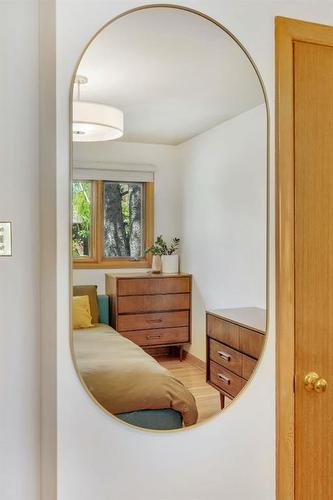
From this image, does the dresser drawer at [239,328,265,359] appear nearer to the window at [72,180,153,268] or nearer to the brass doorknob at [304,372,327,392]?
the brass doorknob at [304,372,327,392]

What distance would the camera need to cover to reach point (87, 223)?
134 centimetres

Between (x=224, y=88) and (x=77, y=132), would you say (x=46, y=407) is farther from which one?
(x=224, y=88)

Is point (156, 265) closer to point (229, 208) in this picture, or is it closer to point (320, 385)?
point (229, 208)

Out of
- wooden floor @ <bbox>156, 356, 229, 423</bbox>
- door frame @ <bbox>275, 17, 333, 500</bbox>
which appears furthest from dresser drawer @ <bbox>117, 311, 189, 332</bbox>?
door frame @ <bbox>275, 17, 333, 500</bbox>

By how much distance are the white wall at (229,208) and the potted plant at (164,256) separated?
6 centimetres

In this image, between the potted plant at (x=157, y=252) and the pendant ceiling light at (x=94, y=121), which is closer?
the pendant ceiling light at (x=94, y=121)

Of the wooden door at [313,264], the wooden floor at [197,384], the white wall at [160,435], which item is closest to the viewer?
the white wall at [160,435]

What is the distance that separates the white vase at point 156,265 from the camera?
1.43 metres

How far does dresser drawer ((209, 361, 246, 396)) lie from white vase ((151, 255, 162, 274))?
36cm

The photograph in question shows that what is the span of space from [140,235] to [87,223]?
175 millimetres

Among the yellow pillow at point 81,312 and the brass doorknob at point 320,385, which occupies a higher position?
the yellow pillow at point 81,312

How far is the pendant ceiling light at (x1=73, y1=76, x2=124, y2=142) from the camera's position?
1.31 metres

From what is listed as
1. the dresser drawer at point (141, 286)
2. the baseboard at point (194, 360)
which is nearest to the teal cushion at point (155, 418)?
the baseboard at point (194, 360)

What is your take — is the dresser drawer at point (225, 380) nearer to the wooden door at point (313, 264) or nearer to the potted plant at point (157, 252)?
the wooden door at point (313, 264)
